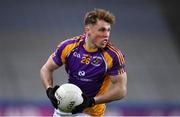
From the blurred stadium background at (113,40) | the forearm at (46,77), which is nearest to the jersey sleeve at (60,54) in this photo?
the forearm at (46,77)

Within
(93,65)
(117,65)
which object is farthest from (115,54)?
(93,65)

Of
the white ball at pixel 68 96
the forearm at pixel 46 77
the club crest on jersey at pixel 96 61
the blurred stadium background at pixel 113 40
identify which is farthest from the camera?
the blurred stadium background at pixel 113 40

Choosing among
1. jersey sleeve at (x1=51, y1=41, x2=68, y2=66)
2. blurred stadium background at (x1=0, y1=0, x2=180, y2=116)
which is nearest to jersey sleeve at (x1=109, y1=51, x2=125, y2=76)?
jersey sleeve at (x1=51, y1=41, x2=68, y2=66)

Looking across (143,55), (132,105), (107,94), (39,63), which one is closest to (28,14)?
(39,63)

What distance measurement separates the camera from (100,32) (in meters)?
5.55

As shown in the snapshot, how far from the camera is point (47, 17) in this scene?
1247cm

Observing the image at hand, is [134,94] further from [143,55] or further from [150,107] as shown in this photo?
[143,55]

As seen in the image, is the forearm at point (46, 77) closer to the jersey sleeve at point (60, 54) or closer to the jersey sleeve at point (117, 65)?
the jersey sleeve at point (60, 54)

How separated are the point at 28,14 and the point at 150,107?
3.38 metres

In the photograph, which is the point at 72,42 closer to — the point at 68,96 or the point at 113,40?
the point at 68,96

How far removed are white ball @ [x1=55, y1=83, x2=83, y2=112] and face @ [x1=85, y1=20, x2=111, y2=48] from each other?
1.51 ft

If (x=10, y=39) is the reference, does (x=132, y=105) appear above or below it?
below

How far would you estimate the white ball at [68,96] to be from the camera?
17.7ft

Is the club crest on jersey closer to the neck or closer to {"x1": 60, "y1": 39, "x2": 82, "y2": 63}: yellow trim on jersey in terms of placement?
the neck
